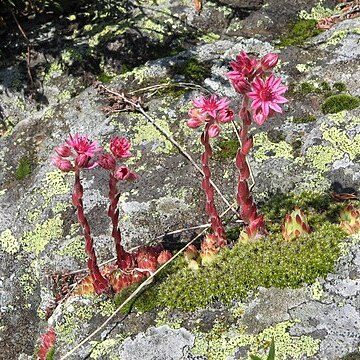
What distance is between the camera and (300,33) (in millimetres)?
5832

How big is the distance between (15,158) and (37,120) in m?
0.49

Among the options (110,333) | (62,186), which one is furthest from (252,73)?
(62,186)

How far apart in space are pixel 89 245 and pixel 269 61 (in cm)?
166

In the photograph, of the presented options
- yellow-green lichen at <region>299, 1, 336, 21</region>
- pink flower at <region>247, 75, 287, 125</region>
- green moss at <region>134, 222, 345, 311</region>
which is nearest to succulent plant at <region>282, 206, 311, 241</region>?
green moss at <region>134, 222, 345, 311</region>

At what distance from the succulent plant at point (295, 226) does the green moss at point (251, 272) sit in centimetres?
5

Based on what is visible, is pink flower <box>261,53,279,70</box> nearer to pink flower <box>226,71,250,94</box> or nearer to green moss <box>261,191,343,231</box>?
pink flower <box>226,71,250,94</box>

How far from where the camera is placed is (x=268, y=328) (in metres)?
3.32

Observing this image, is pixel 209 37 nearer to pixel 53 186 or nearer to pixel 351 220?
pixel 53 186

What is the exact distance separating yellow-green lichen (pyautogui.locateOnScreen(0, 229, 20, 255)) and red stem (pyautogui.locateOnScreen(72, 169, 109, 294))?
1082 mm

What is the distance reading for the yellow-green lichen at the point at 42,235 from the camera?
4562 millimetres

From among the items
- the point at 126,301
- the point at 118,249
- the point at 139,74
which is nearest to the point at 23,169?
the point at 139,74

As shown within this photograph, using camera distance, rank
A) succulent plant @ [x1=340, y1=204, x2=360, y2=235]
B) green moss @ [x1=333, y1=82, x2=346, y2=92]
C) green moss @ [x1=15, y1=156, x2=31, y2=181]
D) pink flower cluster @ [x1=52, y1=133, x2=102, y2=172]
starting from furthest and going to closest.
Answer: green moss @ [x1=15, y1=156, x2=31, y2=181]
green moss @ [x1=333, y1=82, x2=346, y2=92]
succulent plant @ [x1=340, y1=204, x2=360, y2=235]
pink flower cluster @ [x1=52, y1=133, x2=102, y2=172]

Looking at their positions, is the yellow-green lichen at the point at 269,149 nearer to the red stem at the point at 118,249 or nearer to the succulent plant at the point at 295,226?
the succulent plant at the point at 295,226

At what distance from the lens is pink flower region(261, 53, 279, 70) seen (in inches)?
131
